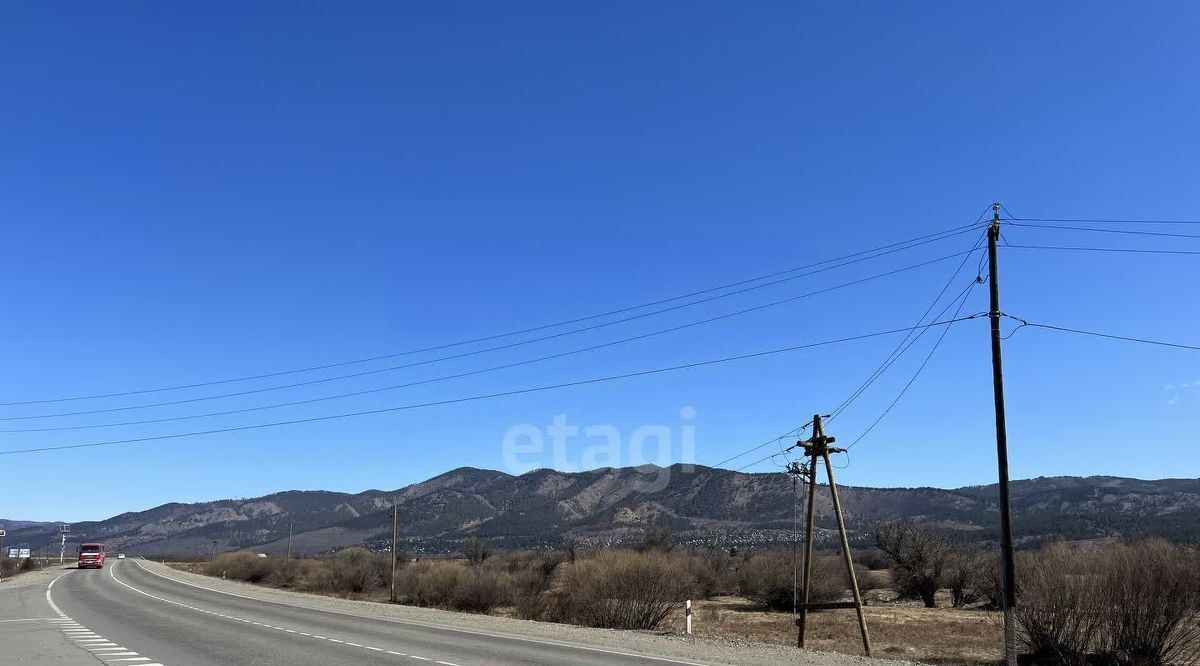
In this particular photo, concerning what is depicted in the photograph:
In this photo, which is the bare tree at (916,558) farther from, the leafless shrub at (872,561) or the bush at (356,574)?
the bush at (356,574)

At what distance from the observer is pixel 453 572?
48.6m

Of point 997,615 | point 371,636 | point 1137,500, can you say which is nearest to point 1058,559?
point 371,636

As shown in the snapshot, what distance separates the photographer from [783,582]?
168 feet

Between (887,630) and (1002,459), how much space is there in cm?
1892

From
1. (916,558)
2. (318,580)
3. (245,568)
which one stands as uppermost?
(916,558)

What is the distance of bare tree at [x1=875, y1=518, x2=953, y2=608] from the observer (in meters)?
53.9

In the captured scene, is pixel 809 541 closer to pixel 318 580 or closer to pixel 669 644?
pixel 669 644

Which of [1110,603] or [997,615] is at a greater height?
[1110,603]

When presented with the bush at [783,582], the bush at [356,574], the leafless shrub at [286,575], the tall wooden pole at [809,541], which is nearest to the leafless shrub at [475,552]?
the bush at [356,574]

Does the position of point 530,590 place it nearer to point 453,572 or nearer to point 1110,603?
point 453,572

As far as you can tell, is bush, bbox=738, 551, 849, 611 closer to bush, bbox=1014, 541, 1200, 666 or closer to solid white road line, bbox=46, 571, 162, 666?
bush, bbox=1014, 541, 1200, 666

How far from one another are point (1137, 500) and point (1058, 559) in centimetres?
20019

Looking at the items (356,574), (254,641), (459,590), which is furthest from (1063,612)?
(356,574)

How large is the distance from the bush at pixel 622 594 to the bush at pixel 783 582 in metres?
17.2
